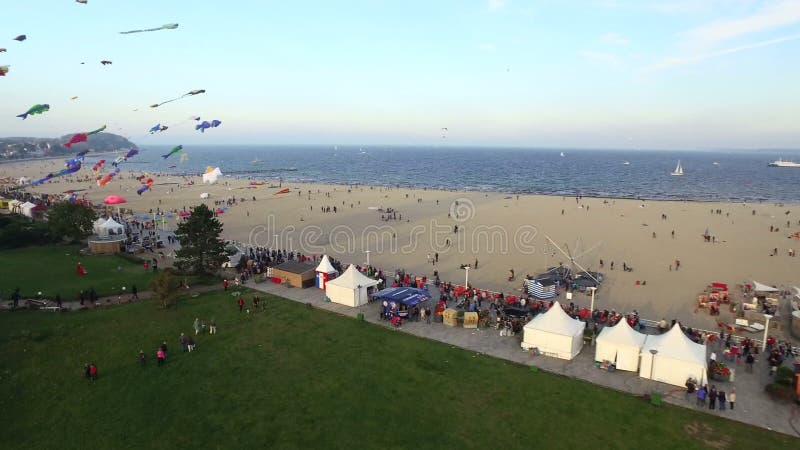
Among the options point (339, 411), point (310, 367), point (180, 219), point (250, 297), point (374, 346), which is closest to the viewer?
point (339, 411)

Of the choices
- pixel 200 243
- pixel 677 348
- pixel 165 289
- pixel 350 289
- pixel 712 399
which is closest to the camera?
pixel 712 399

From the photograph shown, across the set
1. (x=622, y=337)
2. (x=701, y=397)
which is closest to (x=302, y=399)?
(x=622, y=337)

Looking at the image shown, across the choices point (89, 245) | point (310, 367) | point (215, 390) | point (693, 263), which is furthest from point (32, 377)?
point (693, 263)

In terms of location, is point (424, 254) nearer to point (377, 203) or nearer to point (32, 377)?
point (32, 377)

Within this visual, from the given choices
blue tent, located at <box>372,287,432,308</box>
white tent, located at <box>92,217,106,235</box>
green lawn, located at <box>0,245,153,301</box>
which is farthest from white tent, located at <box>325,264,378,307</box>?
white tent, located at <box>92,217,106,235</box>

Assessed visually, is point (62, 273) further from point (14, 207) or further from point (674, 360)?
point (674, 360)

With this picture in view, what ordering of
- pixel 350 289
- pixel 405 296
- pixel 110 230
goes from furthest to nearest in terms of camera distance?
pixel 110 230
pixel 350 289
pixel 405 296
